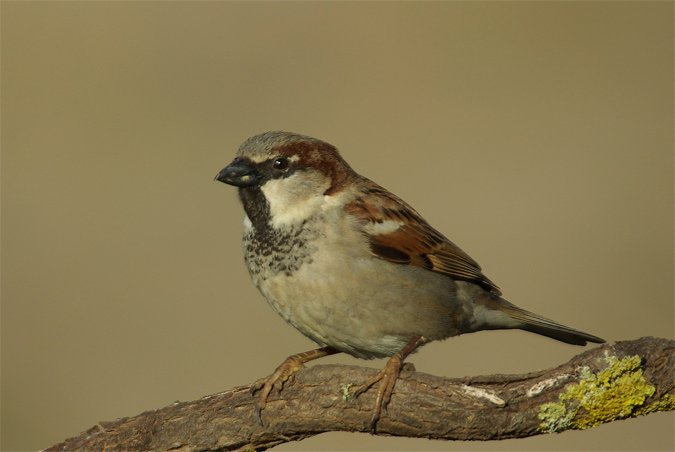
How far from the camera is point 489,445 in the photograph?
5.13 metres

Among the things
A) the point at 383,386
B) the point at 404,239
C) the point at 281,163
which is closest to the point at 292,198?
the point at 281,163

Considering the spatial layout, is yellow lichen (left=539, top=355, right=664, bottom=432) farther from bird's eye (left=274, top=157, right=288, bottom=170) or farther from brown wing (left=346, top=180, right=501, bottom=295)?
bird's eye (left=274, top=157, right=288, bottom=170)

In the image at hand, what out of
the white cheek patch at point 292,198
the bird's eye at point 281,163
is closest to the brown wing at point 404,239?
the white cheek patch at point 292,198

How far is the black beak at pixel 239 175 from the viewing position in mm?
3156

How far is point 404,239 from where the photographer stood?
11.0ft

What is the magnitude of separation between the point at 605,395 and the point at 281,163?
60.1 inches

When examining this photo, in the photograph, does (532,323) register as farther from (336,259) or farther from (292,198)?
(292,198)

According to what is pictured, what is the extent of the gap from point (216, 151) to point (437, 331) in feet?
15.6

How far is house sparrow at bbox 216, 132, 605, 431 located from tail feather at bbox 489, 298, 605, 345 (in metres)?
0.05

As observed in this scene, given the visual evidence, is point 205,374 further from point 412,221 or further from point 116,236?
point 412,221

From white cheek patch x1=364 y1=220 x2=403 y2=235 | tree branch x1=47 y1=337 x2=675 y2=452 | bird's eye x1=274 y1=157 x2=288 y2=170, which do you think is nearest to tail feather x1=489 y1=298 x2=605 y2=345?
white cheek patch x1=364 y1=220 x2=403 y2=235

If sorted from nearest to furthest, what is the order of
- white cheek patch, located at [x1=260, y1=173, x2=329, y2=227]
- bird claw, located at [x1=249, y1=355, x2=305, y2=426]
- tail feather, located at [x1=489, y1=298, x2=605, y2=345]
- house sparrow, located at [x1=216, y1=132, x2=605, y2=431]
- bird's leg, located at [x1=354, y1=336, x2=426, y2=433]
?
bird's leg, located at [x1=354, y1=336, x2=426, y2=433] → bird claw, located at [x1=249, y1=355, x2=305, y2=426] → house sparrow, located at [x1=216, y1=132, x2=605, y2=431] → white cheek patch, located at [x1=260, y1=173, x2=329, y2=227] → tail feather, located at [x1=489, y1=298, x2=605, y2=345]

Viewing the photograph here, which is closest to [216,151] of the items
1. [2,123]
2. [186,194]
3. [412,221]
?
[186,194]

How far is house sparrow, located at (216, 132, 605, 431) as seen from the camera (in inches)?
120
